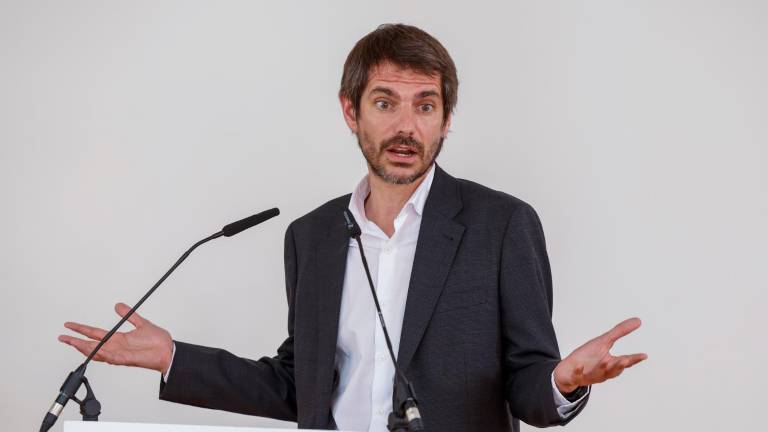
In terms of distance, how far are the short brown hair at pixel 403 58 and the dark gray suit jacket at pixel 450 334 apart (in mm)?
262

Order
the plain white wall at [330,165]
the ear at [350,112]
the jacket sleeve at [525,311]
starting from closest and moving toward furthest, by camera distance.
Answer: the jacket sleeve at [525,311] → the ear at [350,112] → the plain white wall at [330,165]

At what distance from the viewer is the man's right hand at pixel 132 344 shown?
224 cm

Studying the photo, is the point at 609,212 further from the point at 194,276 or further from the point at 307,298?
the point at 194,276

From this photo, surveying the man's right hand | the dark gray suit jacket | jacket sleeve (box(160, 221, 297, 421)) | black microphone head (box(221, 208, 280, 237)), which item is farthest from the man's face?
the man's right hand

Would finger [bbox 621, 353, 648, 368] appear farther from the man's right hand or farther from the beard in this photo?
the man's right hand

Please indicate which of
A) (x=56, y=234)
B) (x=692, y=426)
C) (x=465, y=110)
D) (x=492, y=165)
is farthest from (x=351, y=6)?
(x=692, y=426)

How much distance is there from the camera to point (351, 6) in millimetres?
3797

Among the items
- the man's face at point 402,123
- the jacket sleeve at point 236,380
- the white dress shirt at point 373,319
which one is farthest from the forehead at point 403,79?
the jacket sleeve at point 236,380

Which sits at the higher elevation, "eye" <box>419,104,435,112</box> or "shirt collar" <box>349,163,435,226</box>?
"eye" <box>419,104,435,112</box>

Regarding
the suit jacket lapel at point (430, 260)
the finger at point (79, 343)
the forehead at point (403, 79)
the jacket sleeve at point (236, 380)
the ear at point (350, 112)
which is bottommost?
the jacket sleeve at point (236, 380)

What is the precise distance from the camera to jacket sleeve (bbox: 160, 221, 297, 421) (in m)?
2.47

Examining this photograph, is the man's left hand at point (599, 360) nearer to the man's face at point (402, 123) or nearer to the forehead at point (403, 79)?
the man's face at point (402, 123)

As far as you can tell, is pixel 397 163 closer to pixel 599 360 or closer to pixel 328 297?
pixel 328 297

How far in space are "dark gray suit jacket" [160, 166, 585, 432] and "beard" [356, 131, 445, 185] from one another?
70 mm
